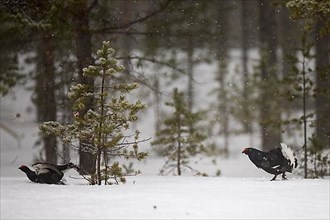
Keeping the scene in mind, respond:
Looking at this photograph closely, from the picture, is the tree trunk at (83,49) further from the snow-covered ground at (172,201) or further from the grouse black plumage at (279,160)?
A: the grouse black plumage at (279,160)

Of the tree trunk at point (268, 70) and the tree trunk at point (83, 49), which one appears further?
the tree trunk at point (268, 70)

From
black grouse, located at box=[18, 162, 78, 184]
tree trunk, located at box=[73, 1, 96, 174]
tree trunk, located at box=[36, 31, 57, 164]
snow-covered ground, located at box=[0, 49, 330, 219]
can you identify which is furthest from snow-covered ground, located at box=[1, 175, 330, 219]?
tree trunk, located at box=[36, 31, 57, 164]

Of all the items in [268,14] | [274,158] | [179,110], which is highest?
[268,14]

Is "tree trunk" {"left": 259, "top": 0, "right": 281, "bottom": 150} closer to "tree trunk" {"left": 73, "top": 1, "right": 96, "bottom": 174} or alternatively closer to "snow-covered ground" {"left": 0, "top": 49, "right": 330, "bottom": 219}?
"tree trunk" {"left": 73, "top": 1, "right": 96, "bottom": 174}

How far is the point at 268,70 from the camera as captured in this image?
23.2 metres

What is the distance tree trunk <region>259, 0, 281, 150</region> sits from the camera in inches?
837

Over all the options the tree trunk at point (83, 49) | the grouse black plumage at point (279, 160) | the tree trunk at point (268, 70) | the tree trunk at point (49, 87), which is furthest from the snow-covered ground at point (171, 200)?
the tree trunk at point (268, 70)

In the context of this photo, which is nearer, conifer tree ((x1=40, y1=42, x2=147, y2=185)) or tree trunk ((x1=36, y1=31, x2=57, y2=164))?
conifer tree ((x1=40, y1=42, x2=147, y2=185))

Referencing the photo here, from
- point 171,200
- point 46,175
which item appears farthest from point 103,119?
point 171,200

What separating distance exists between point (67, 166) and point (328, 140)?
12.3 m

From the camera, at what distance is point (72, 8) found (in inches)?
519

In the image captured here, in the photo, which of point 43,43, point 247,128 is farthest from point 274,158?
point 247,128

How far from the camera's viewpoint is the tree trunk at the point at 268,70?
69.7 feet

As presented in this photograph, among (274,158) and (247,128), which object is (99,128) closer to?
(274,158)
